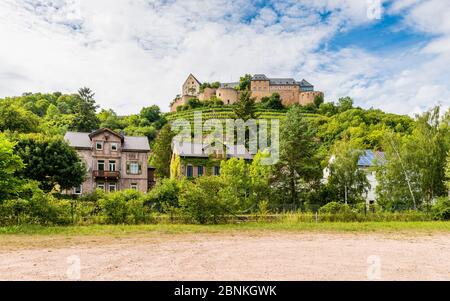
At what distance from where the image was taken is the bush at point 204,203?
26.8 meters

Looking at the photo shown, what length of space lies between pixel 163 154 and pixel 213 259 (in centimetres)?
5300

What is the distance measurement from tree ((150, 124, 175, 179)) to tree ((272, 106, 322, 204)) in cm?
2638

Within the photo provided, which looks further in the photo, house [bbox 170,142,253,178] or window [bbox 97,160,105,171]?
window [bbox 97,160,105,171]

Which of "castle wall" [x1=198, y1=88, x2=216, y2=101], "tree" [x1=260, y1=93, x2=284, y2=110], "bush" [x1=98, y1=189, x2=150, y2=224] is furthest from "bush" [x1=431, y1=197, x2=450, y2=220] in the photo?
"castle wall" [x1=198, y1=88, x2=216, y2=101]

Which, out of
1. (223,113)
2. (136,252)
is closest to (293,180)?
(136,252)

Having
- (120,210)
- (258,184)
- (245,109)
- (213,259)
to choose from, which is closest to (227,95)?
(245,109)

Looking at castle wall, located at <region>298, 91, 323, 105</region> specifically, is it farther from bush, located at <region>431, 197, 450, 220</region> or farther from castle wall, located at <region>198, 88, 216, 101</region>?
bush, located at <region>431, 197, 450, 220</region>

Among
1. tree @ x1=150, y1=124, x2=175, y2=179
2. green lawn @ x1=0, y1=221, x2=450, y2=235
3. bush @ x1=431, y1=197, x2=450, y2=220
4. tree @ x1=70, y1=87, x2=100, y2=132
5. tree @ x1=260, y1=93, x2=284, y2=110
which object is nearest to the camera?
green lawn @ x1=0, y1=221, x2=450, y2=235

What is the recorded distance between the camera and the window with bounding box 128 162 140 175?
51375 millimetres

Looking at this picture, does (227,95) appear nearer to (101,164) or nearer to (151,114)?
(151,114)

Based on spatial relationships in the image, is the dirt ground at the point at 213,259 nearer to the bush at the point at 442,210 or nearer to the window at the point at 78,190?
the bush at the point at 442,210

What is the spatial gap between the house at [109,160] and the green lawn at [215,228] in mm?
26973

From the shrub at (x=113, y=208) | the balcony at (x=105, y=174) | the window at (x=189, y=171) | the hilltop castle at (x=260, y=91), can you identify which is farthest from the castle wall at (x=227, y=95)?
the shrub at (x=113, y=208)
